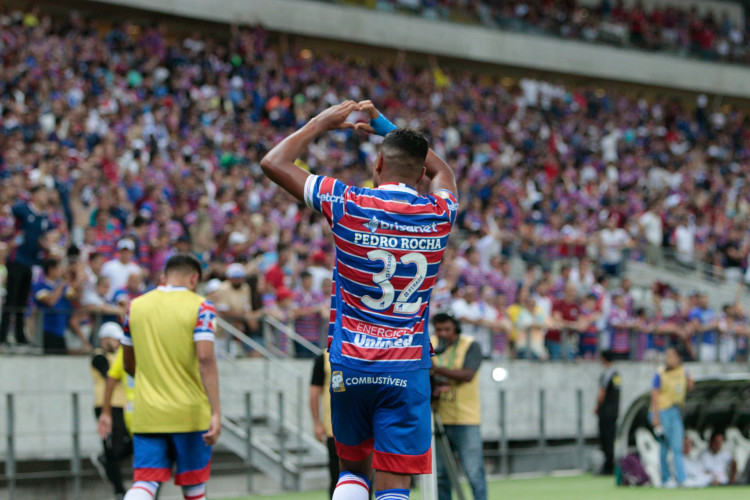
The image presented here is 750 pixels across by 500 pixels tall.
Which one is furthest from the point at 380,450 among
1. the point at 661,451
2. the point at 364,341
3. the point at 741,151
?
the point at 741,151

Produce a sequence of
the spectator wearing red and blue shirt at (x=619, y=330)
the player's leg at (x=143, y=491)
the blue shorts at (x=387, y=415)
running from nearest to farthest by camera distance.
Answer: the blue shorts at (x=387, y=415), the player's leg at (x=143, y=491), the spectator wearing red and blue shirt at (x=619, y=330)

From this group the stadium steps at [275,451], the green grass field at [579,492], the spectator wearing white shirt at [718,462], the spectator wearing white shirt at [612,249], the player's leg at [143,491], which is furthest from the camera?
the spectator wearing white shirt at [612,249]

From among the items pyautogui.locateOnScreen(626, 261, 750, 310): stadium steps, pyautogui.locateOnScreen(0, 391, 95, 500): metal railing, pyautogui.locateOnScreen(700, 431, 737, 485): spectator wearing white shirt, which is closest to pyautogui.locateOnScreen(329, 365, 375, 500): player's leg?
pyautogui.locateOnScreen(0, 391, 95, 500): metal railing

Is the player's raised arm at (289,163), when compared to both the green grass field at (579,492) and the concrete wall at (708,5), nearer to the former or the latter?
the green grass field at (579,492)

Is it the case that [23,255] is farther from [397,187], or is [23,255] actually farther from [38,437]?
[397,187]

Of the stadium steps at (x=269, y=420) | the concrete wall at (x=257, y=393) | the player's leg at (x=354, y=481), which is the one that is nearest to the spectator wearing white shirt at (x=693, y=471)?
the concrete wall at (x=257, y=393)

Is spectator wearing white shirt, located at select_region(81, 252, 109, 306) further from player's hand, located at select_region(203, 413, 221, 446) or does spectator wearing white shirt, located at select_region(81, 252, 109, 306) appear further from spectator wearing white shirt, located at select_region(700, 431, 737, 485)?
spectator wearing white shirt, located at select_region(700, 431, 737, 485)

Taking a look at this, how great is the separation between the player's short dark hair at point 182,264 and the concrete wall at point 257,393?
5784 mm

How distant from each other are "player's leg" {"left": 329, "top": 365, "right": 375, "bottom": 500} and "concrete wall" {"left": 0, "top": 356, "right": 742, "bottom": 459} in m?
7.92

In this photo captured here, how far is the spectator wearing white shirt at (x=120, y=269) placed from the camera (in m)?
13.3

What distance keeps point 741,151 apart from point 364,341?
104 ft

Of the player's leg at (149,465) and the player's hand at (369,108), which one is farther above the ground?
the player's hand at (369,108)

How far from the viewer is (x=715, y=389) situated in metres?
15.6

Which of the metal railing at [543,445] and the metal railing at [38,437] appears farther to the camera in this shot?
the metal railing at [543,445]
